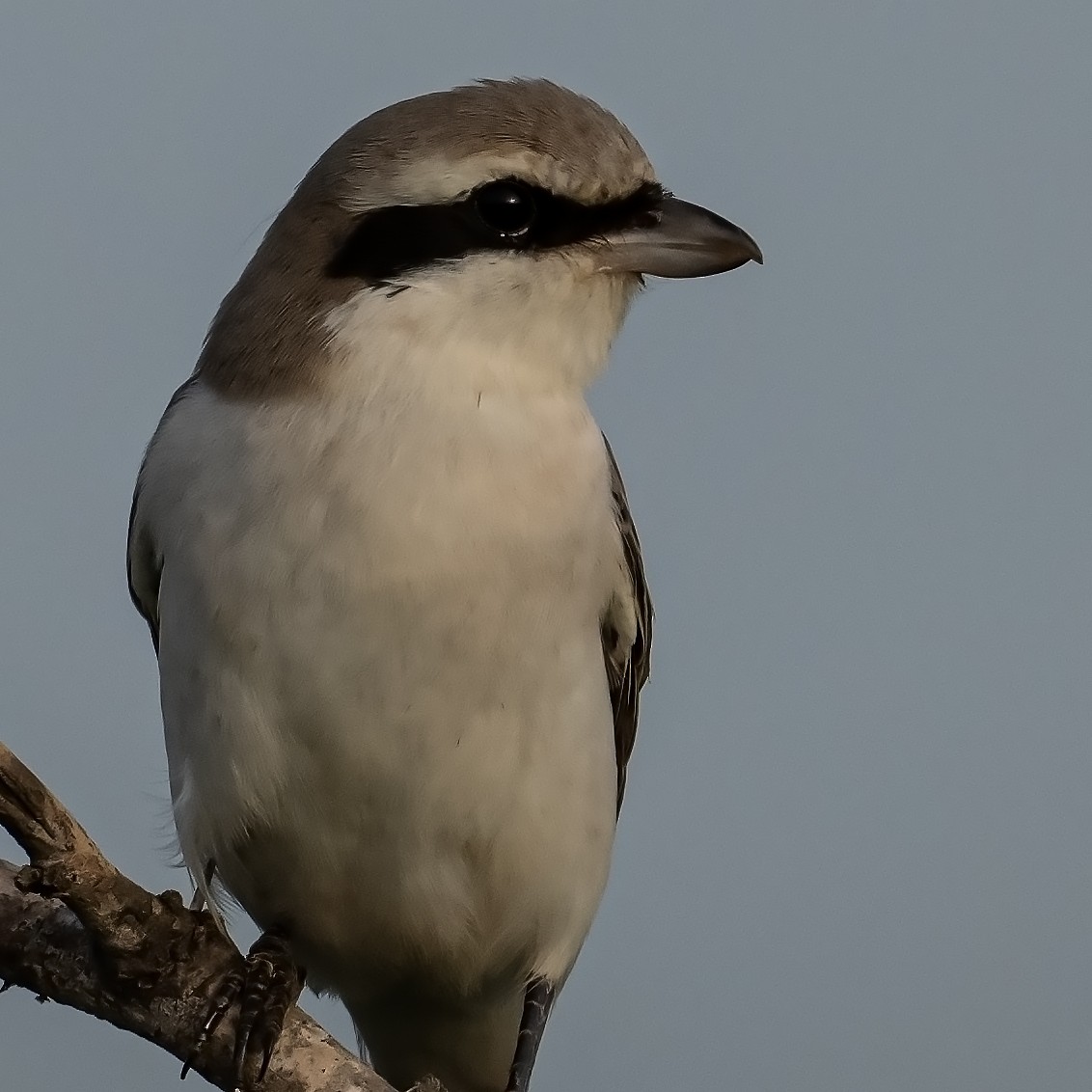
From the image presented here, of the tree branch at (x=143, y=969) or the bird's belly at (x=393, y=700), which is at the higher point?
the bird's belly at (x=393, y=700)

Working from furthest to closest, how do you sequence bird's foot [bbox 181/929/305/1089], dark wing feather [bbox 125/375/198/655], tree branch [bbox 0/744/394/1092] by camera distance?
dark wing feather [bbox 125/375/198/655] < bird's foot [bbox 181/929/305/1089] < tree branch [bbox 0/744/394/1092]

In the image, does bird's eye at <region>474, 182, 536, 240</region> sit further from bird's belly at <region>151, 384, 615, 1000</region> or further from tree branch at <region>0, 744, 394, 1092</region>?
tree branch at <region>0, 744, 394, 1092</region>

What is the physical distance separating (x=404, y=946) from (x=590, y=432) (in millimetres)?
1232

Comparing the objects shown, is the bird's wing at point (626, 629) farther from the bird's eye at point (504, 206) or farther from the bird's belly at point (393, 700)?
the bird's eye at point (504, 206)

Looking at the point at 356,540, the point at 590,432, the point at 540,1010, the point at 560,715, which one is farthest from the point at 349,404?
the point at 540,1010

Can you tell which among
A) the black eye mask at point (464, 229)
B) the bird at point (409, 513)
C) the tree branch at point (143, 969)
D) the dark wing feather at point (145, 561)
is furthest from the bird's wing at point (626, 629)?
the tree branch at point (143, 969)

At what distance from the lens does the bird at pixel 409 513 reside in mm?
3361

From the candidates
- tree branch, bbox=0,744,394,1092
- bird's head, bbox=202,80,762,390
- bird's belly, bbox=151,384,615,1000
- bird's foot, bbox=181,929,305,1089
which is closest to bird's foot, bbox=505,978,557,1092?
bird's belly, bbox=151,384,615,1000

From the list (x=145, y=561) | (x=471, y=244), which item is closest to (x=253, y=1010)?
(x=145, y=561)

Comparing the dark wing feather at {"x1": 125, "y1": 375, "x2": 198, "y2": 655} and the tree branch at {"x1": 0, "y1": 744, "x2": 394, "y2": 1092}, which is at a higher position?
the dark wing feather at {"x1": 125, "y1": 375, "x2": 198, "y2": 655}

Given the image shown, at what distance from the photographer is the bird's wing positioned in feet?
12.5

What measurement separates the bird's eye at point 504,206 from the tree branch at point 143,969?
136 cm

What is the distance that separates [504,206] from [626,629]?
1.01 metres

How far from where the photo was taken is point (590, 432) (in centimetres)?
363
